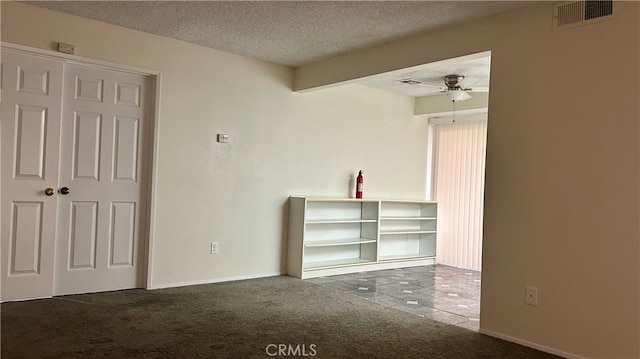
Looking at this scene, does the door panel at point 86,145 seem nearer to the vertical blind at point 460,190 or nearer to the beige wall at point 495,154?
the beige wall at point 495,154

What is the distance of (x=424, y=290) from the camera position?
16.5 ft

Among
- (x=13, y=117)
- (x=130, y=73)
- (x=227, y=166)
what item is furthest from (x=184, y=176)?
(x=13, y=117)

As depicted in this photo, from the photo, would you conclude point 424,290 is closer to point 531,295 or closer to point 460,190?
point 531,295

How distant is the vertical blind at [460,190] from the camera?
6.52m

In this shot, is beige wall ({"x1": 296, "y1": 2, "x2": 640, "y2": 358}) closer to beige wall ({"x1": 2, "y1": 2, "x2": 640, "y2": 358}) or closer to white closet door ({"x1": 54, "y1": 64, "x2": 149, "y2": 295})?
beige wall ({"x1": 2, "y1": 2, "x2": 640, "y2": 358})

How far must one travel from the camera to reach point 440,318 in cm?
396

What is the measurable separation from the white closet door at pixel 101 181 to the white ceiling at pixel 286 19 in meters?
0.59

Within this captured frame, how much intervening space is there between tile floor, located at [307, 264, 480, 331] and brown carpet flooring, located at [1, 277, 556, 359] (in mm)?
249

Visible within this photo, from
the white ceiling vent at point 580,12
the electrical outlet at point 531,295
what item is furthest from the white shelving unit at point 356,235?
the white ceiling vent at point 580,12

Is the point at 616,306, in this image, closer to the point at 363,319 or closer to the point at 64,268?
the point at 363,319

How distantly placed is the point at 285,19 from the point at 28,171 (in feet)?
7.96

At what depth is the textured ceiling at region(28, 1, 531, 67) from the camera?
356 centimetres

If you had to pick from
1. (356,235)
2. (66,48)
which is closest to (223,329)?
(66,48)

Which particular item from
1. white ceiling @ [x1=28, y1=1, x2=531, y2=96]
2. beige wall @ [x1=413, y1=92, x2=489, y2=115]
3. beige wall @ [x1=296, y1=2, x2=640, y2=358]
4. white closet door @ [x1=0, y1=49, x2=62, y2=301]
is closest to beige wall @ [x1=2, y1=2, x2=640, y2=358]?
beige wall @ [x1=296, y1=2, x2=640, y2=358]
